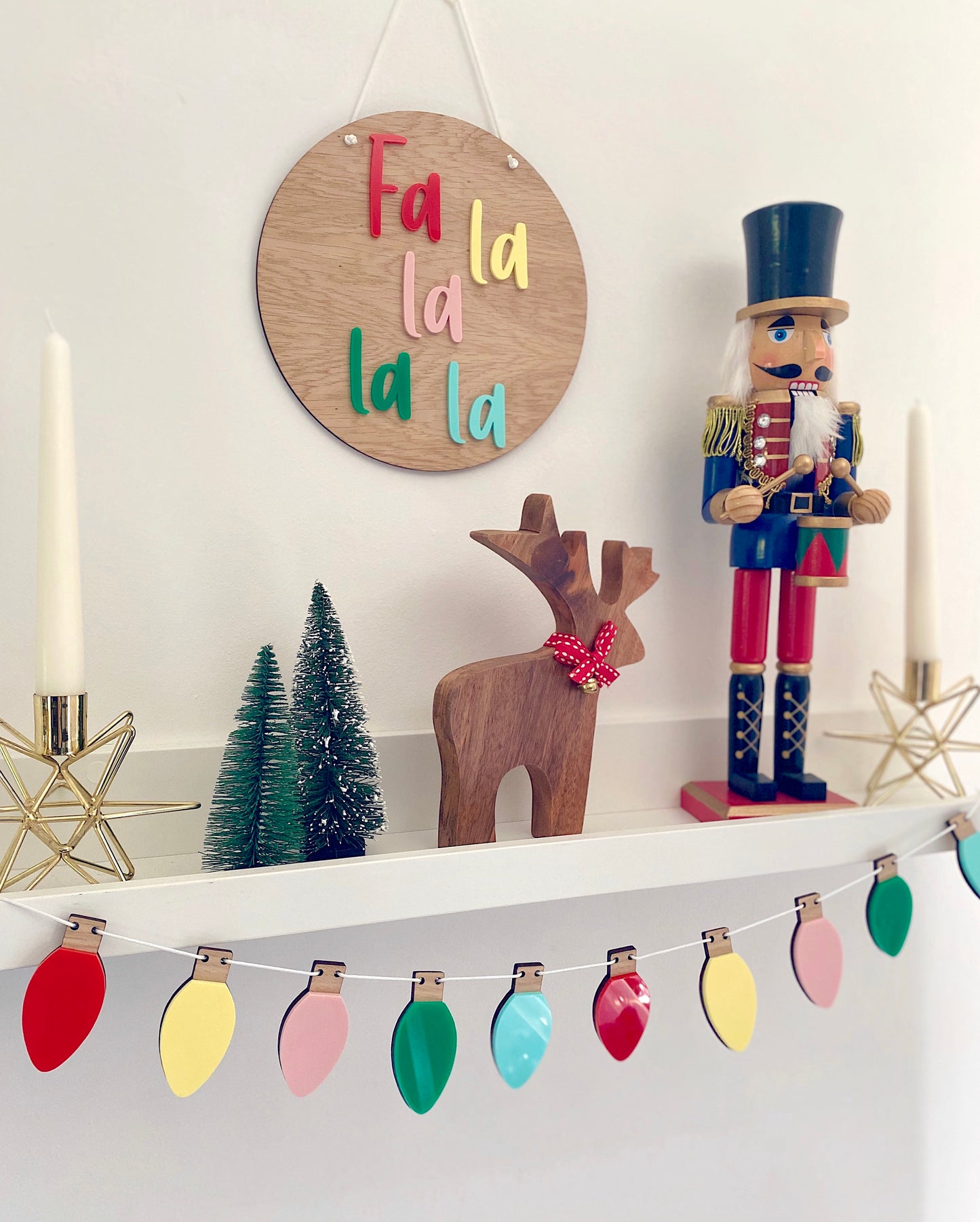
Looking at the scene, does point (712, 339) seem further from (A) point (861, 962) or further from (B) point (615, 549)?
(A) point (861, 962)

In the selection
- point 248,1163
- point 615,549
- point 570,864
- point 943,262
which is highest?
point 943,262

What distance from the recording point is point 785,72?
2.77 ft

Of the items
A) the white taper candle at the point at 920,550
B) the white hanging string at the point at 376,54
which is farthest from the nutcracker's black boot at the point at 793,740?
→ the white hanging string at the point at 376,54

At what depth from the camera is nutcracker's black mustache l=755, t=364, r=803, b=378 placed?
0.72 metres

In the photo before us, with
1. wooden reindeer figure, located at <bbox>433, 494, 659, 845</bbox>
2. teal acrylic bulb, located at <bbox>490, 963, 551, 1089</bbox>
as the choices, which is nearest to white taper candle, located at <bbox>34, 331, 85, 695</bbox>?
wooden reindeer figure, located at <bbox>433, 494, 659, 845</bbox>

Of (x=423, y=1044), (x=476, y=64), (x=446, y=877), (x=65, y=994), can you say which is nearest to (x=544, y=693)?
(x=446, y=877)

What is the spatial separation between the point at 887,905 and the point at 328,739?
18.8 inches

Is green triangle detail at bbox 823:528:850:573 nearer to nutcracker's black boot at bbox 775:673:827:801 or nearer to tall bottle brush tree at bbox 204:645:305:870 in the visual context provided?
nutcracker's black boot at bbox 775:673:827:801

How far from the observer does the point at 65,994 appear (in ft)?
1.74

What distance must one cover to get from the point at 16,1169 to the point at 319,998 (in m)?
0.29

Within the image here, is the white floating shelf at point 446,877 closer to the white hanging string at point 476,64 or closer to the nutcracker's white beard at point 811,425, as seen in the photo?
the nutcracker's white beard at point 811,425

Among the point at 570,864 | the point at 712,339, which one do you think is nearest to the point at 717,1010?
the point at 570,864

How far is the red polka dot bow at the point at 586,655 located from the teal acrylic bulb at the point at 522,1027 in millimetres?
206

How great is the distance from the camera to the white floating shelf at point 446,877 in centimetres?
54
